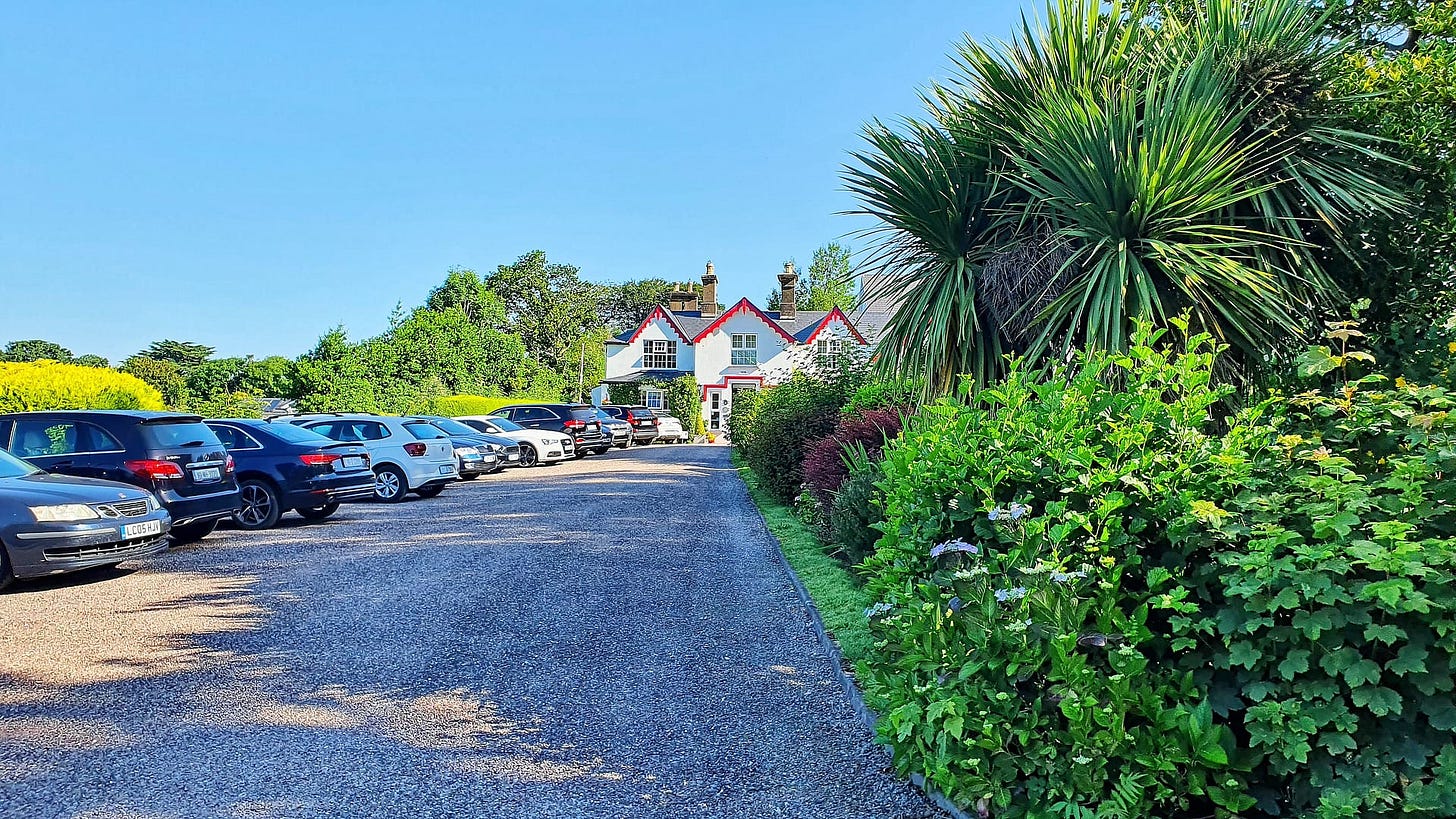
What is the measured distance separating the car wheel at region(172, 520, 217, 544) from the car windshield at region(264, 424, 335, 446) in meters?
1.79

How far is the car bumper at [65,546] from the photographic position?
7836 millimetres

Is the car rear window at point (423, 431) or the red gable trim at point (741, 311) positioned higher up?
the red gable trim at point (741, 311)

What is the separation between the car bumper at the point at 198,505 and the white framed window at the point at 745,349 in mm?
41103

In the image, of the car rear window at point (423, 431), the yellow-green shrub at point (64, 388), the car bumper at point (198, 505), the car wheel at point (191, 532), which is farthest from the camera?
the car rear window at point (423, 431)

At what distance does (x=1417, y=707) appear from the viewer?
10.2 feet

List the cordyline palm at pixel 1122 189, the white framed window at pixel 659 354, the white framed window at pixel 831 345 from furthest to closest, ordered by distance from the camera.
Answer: the white framed window at pixel 659 354, the white framed window at pixel 831 345, the cordyline palm at pixel 1122 189

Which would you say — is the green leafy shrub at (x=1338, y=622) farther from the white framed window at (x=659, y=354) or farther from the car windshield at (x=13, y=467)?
the white framed window at (x=659, y=354)

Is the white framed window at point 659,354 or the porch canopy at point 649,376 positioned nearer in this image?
the porch canopy at point 649,376

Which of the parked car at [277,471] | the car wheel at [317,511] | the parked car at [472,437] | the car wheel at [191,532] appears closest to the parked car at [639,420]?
the parked car at [472,437]

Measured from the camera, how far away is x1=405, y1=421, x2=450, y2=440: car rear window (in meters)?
17.0

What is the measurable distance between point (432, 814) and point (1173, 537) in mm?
3145

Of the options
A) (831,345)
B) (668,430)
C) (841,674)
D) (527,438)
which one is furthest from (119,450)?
(668,430)

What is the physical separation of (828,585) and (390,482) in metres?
10.7

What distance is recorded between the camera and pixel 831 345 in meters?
15.2
